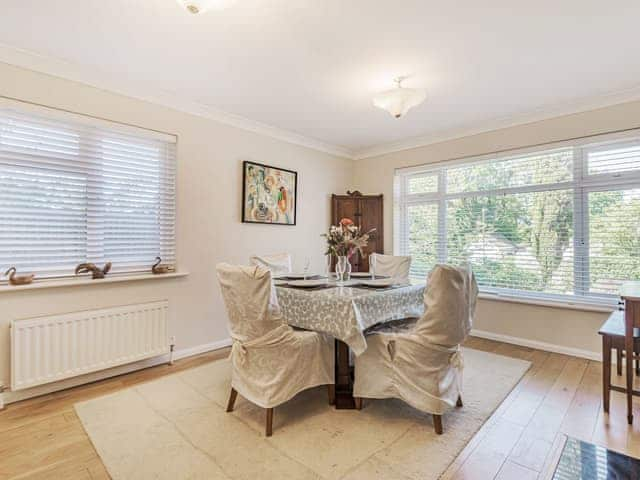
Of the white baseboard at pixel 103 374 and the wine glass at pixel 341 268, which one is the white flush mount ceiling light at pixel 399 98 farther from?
the white baseboard at pixel 103 374

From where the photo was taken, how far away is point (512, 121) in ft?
12.0

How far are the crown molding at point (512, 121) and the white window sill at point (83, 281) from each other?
324 centimetres

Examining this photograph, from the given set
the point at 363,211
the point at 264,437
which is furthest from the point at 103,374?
the point at 363,211

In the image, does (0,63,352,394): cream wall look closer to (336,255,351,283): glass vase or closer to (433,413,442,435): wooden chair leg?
(336,255,351,283): glass vase

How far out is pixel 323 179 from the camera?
4.75 metres

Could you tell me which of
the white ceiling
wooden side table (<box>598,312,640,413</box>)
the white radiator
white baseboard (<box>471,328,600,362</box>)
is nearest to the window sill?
white baseboard (<box>471,328,600,362</box>)

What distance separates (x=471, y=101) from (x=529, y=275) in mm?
1995

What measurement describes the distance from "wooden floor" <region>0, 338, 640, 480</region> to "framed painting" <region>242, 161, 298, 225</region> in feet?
6.39

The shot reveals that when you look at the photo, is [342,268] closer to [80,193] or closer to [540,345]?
[80,193]

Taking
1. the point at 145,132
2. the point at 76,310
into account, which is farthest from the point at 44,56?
the point at 76,310

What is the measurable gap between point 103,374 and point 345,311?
223 cm

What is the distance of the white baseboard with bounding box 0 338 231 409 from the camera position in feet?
7.74

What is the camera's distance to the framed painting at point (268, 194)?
12.3 feet

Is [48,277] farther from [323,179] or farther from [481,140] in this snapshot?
[481,140]
